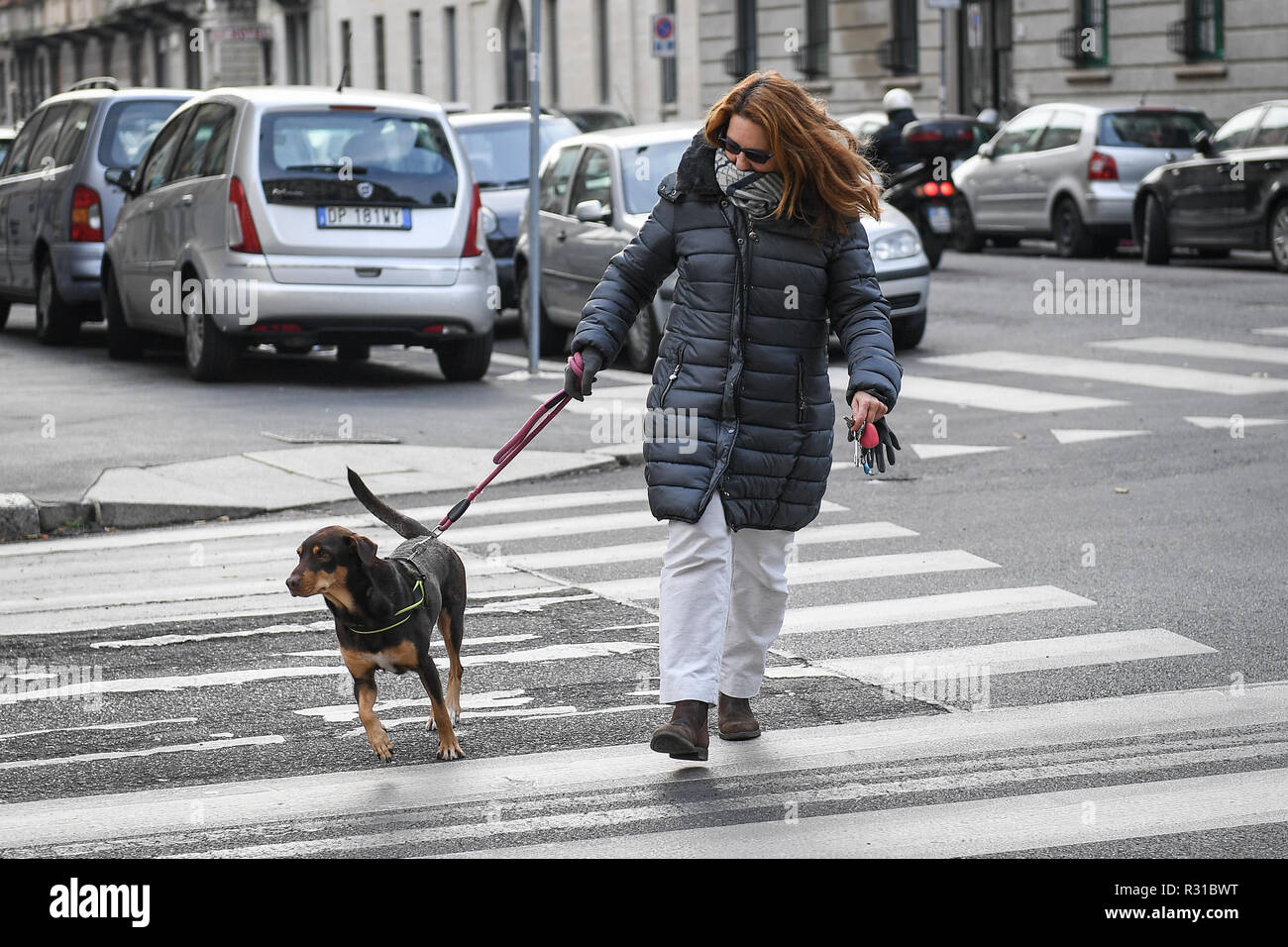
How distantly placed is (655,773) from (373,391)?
9060mm

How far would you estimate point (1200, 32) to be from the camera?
1272 inches

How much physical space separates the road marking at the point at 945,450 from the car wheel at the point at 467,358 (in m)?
3.85

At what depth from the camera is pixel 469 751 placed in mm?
5828

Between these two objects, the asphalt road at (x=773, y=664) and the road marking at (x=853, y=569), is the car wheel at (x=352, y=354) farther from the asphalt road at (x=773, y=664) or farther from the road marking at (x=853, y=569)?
the road marking at (x=853, y=569)

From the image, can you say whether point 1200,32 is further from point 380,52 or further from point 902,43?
point 380,52

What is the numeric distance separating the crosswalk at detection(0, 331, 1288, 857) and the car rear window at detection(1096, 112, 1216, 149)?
16276 mm

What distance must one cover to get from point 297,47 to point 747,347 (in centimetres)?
6123

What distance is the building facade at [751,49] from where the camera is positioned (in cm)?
3231

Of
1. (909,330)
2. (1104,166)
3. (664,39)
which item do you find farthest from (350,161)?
(664,39)

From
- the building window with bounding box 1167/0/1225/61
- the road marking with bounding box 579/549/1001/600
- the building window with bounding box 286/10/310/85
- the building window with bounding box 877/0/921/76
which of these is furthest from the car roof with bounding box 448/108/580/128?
the building window with bounding box 286/10/310/85

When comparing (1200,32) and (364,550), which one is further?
(1200,32)

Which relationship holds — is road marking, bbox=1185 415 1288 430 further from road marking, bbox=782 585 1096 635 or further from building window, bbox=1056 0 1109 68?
building window, bbox=1056 0 1109 68
